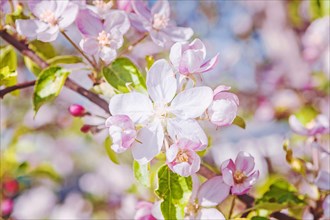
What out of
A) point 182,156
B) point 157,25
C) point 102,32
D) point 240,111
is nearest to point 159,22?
point 157,25

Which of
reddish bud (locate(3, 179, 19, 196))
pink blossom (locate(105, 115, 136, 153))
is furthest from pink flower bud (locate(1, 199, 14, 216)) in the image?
pink blossom (locate(105, 115, 136, 153))

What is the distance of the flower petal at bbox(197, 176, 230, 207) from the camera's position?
900 millimetres

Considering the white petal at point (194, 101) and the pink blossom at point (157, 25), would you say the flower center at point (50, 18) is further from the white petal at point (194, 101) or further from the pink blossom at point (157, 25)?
the white petal at point (194, 101)

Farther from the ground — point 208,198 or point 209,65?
point 209,65

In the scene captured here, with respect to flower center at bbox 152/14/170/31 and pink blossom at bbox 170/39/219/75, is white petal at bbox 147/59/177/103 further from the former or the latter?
flower center at bbox 152/14/170/31

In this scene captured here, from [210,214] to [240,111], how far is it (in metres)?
2.35

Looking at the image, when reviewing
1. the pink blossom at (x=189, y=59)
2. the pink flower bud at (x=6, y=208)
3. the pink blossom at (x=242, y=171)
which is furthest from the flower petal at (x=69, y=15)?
the pink flower bud at (x=6, y=208)

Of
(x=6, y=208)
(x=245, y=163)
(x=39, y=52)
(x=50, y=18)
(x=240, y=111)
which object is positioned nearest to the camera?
(x=245, y=163)

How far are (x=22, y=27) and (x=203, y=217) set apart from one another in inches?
16.5

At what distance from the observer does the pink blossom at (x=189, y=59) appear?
2.61ft

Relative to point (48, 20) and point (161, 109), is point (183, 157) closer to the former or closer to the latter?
point (161, 109)

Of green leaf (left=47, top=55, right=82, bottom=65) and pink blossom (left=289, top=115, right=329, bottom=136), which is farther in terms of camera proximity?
pink blossom (left=289, top=115, right=329, bottom=136)

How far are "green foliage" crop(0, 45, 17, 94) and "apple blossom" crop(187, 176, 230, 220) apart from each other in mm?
335

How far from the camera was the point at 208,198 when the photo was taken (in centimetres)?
91
